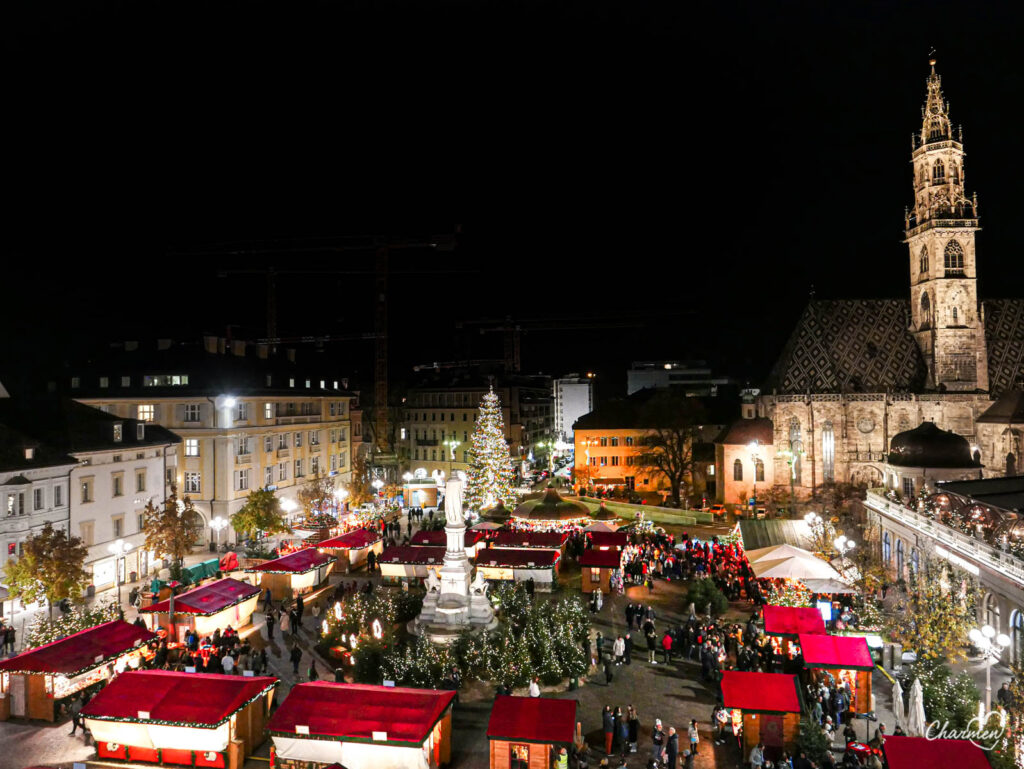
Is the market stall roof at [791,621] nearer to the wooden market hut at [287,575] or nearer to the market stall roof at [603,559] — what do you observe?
the market stall roof at [603,559]

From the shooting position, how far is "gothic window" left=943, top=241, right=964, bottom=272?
5350 centimetres

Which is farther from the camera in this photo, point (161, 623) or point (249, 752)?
point (161, 623)

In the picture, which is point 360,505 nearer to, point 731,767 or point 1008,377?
point 731,767

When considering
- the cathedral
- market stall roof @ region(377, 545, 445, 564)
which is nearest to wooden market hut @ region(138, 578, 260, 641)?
market stall roof @ region(377, 545, 445, 564)

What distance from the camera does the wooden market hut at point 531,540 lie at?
114ft

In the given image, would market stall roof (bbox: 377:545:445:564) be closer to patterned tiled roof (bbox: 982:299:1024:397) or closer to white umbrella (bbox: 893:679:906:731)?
white umbrella (bbox: 893:679:906:731)

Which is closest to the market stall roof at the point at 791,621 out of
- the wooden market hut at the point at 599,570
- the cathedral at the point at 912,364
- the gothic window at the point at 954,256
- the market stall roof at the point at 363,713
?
the wooden market hut at the point at 599,570

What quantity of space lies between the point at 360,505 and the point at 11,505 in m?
24.0

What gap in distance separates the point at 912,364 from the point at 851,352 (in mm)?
4535

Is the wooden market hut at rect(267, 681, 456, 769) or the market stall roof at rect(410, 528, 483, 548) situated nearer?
the wooden market hut at rect(267, 681, 456, 769)

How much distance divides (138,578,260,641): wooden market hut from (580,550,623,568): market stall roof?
1378 centimetres

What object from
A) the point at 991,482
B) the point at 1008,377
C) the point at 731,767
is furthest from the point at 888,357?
the point at 731,767

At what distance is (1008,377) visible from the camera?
5322 cm

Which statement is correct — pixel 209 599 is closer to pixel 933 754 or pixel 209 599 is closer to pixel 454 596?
pixel 454 596
